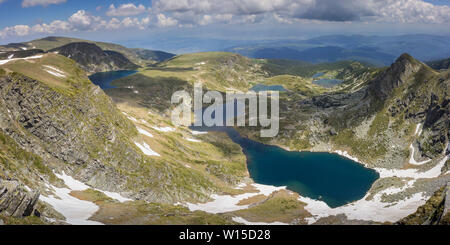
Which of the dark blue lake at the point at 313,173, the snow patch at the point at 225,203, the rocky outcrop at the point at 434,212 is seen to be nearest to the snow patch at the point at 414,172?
the dark blue lake at the point at 313,173

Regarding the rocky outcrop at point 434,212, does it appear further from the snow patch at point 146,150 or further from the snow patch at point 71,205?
the snow patch at point 146,150

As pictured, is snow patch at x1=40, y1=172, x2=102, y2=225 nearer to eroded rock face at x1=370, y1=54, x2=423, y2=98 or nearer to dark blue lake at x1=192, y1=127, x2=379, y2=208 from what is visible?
dark blue lake at x1=192, y1=127, x2=379, y2=208

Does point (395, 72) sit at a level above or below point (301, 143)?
above

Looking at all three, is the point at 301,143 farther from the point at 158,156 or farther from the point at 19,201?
the point at 19,201

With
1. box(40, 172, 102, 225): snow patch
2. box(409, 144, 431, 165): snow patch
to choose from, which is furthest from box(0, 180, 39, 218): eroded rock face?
box(409, 144, 431, 165): snow patch

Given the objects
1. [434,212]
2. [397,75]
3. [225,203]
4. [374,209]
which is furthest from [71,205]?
[397,75]
